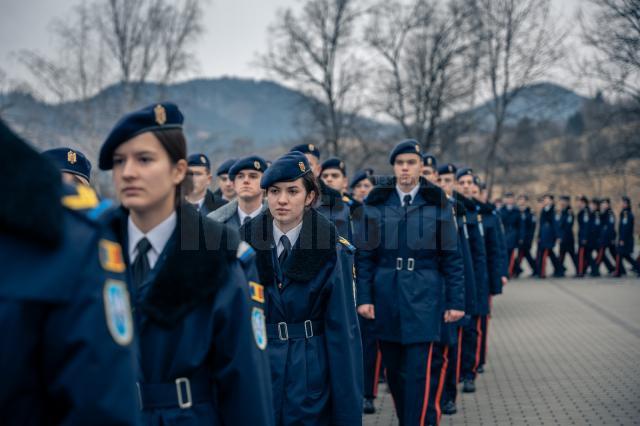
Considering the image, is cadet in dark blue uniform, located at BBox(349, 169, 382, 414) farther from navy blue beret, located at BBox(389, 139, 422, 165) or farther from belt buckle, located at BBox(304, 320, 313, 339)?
belt buckle, located at BBox(304, 320, 313, 339)

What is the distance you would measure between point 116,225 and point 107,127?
24743 millimetres

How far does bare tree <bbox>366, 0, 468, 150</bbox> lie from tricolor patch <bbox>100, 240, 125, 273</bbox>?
23696mm

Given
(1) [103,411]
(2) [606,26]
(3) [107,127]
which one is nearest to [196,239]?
(1) [103,411]

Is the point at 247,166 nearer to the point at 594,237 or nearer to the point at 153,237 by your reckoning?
the point at 153,237

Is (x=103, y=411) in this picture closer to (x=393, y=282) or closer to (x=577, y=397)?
(x=393, y=282)

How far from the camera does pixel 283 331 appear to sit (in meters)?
4.06

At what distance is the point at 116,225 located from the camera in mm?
2592

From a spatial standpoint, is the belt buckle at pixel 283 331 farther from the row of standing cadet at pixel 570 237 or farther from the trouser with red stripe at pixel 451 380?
the row of standing cadet at pixel 570 237

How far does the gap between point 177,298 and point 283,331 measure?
5.54 feet

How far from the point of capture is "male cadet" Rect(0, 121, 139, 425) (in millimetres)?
1525

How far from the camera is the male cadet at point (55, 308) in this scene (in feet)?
5.00

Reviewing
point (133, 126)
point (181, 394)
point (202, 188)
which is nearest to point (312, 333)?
point (181, 394)

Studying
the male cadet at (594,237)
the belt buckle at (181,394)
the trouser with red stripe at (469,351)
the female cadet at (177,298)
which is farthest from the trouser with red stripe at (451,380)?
the male cadet at (594,237)

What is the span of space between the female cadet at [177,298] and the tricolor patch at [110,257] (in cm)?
61
